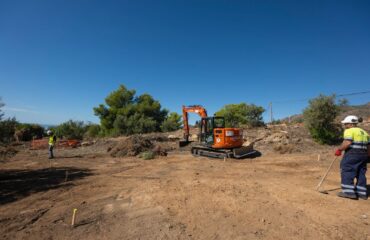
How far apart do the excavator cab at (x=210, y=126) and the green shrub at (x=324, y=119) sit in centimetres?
711

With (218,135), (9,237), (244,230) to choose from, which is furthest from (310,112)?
(9,237)

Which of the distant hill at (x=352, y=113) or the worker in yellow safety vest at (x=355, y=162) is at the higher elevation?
the distant hill at (x=352, y=113)

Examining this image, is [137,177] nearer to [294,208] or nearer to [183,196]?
[183,196]

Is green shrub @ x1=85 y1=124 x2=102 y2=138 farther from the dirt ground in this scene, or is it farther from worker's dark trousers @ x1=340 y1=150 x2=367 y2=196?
worker's dark trousers @ x1=340 y1=150 x2=367 y2=196

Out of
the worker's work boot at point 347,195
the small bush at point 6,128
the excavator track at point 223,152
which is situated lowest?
the worker's work boot at point 347,195

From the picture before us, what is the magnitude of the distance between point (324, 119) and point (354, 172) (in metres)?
11.7

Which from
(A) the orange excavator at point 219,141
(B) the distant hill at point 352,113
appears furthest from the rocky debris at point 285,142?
(A) the orange excavator at point 219,141

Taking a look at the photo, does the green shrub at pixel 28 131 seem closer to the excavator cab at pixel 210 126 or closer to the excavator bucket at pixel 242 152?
the excavator cab at pixel 210 126

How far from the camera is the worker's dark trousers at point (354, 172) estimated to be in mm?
4984

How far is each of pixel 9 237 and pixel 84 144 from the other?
20.5 metres

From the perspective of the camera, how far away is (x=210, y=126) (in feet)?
42.5

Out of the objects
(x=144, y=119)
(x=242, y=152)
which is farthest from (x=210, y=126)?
(x=144, y=119)

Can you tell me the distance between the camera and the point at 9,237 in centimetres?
381

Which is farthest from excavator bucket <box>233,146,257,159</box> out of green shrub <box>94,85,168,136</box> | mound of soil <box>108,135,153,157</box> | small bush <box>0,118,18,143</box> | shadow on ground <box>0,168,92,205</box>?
green shrub <box>94,85,168,136</box>
